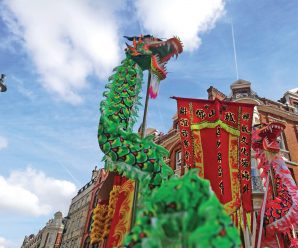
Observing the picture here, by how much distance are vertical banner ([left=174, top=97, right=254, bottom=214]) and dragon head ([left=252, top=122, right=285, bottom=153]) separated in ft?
3.97

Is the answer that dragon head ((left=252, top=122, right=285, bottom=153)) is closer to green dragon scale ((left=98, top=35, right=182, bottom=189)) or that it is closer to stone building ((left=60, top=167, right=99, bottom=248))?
green dragon scale ((left=98, top=35, right=182, bottom=189))

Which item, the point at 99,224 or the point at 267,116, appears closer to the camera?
the point at 99,224

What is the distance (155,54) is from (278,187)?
266 inches

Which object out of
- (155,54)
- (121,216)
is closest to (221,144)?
(155,54)

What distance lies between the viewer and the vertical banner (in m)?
7.47

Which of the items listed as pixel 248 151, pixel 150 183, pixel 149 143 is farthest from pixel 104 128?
pixel 248 151

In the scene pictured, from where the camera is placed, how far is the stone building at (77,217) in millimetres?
29516

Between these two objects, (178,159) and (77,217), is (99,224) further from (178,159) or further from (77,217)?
(77,217)

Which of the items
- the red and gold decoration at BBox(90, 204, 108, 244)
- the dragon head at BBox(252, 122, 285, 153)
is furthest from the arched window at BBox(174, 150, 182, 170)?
the red and gold decoration at BBox(90, 204, 108, 244)

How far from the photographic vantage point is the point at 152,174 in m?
4.11

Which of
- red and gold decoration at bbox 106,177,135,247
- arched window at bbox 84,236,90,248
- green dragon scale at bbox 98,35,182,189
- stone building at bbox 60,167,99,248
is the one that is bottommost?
red and gold decoration at bbox 106,177,135,247

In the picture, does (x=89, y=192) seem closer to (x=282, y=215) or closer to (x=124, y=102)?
(x=282, y=215)

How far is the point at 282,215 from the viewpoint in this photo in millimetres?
8578

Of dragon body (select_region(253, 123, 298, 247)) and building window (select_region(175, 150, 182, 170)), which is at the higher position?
building window (select_region(175, 150, 182, 170))
